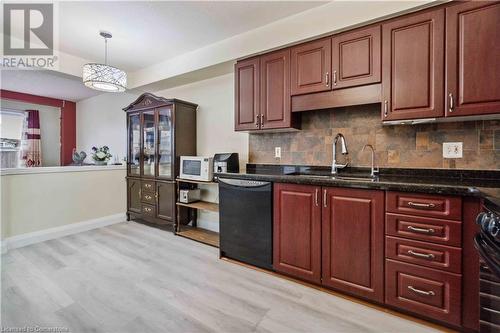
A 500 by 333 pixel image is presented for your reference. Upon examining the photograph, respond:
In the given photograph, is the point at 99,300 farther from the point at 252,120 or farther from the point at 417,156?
the point at 417,156

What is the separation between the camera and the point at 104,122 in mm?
5281

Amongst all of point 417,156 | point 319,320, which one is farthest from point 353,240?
point 417,156

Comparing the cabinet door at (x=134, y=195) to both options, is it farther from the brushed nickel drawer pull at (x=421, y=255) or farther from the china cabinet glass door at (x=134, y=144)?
the brushed nickel drawer pull at (x=421, y=255)

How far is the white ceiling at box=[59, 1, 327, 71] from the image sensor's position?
7.41 ft

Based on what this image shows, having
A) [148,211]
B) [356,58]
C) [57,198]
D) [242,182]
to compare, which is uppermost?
[356,58]

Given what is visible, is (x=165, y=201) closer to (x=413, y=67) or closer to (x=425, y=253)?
(x=425, y=253)

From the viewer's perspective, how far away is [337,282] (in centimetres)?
190

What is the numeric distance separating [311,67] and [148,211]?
302cm

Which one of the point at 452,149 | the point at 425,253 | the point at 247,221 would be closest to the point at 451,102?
the point at 452,149

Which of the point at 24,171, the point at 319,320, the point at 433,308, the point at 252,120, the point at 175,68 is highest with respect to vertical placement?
the point at 175,68

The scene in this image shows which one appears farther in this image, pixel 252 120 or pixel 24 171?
pixel 24 171

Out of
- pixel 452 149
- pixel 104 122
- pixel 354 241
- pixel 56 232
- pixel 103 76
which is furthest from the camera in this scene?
pixel 104 122

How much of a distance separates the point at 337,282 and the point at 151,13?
115 inches

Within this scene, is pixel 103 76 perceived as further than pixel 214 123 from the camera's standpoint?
No
